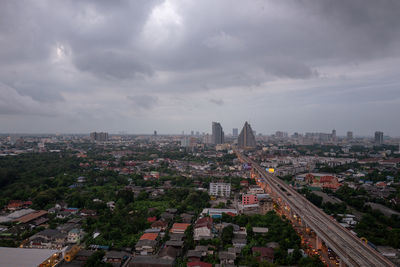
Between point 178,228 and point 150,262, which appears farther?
point 178,228

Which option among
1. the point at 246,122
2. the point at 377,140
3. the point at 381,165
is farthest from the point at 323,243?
the point at 377,140

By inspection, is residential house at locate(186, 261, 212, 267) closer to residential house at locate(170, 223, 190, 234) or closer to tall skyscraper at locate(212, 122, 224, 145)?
residential house at locate(170, 223, 190, 234)

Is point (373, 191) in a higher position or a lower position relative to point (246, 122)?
lower

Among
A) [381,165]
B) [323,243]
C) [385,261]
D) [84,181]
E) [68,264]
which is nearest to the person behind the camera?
[385,261]

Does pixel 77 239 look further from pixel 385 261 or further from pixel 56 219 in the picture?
pixel 385 261

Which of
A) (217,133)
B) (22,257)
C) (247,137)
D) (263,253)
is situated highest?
(217,133)

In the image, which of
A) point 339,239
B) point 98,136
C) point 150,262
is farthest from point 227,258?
point 98,136

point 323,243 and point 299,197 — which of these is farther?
point 299,197

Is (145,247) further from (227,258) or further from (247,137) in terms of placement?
(247,137)

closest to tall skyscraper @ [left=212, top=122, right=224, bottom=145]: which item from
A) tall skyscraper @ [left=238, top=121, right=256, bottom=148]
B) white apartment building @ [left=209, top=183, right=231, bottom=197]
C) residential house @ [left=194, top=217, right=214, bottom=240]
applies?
tall skyscraper @ [left=238, top=121, right=256, bottom=148]
